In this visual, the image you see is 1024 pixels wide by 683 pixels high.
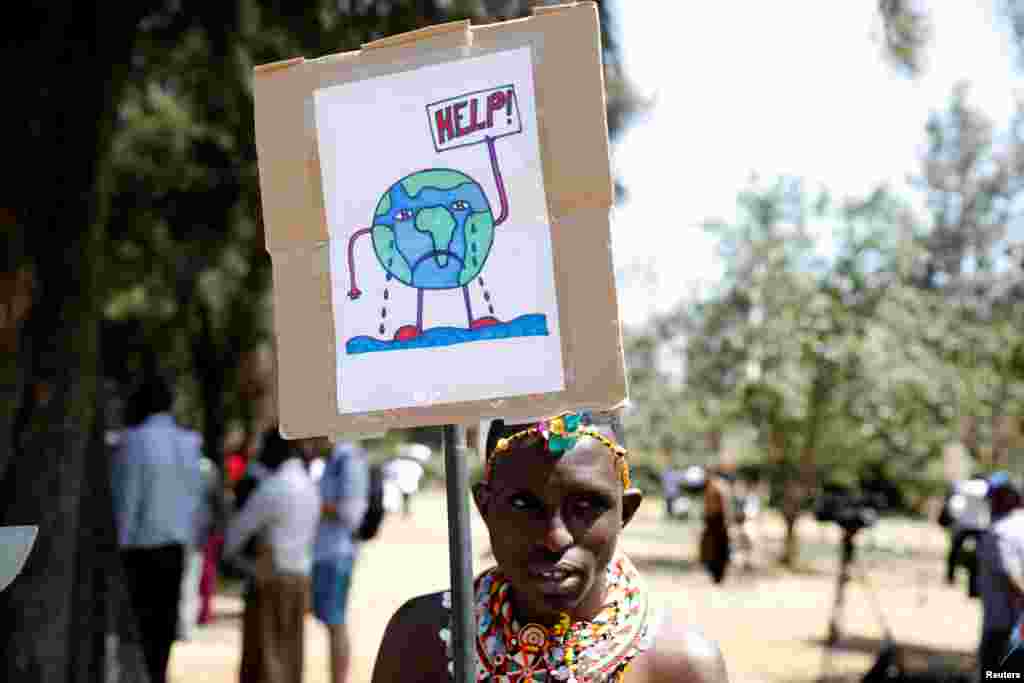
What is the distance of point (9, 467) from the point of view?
19.3 feet

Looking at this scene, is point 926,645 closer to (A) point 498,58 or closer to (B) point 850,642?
(B) point 850,642

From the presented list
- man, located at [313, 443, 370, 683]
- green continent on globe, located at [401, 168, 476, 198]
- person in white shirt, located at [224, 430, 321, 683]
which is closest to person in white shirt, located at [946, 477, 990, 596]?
man, located at [313, 443, 370, 683]

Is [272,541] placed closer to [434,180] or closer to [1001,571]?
[1001,571]

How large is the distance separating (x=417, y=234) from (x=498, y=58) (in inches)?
12.3

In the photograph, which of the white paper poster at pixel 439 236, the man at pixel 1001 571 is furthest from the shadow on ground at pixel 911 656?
the white paper poster at pixel 439 236

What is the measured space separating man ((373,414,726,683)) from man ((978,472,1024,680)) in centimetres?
472

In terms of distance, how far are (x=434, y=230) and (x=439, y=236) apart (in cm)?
1

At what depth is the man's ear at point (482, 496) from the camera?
2.23 metres

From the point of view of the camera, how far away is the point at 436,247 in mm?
1985

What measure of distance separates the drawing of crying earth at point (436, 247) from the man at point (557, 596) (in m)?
0.32

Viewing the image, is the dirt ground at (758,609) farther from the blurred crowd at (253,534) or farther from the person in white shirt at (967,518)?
the blurred crowd at (253,534)

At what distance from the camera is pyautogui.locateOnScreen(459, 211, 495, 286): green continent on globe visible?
1964 millimetres

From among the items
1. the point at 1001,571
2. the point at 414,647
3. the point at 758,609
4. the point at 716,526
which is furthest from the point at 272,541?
the point at 758,609

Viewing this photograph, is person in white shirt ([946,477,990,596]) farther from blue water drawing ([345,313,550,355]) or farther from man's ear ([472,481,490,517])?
blue water drawing ([345,313,550,355])
